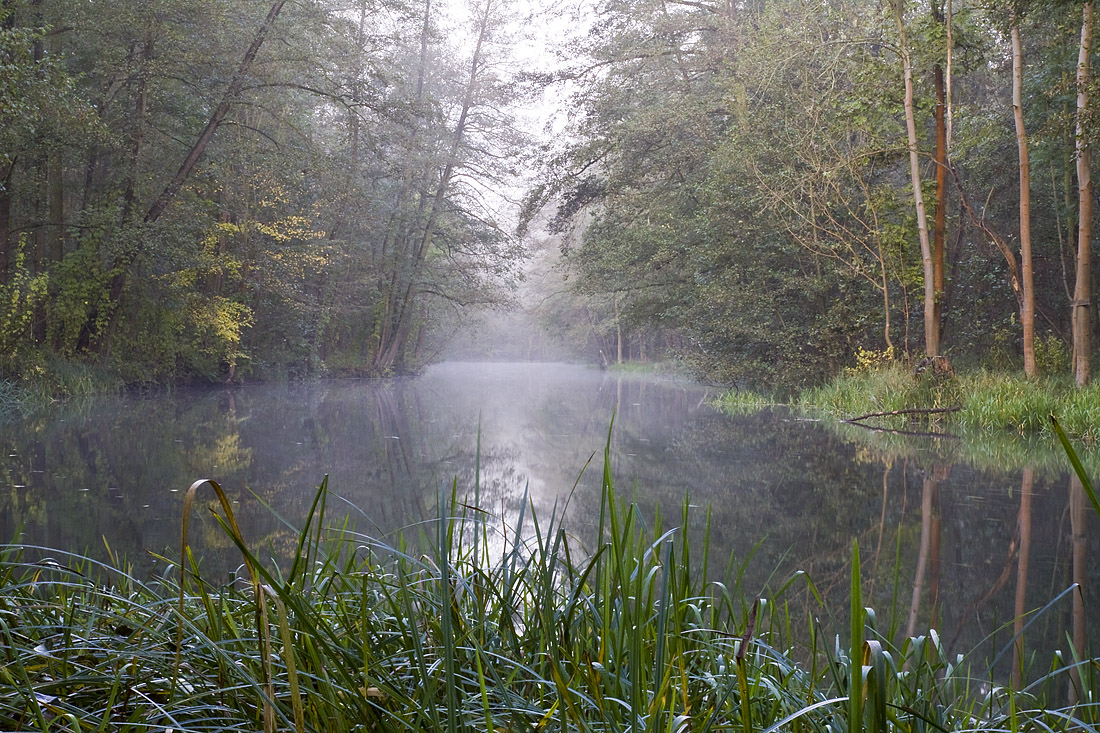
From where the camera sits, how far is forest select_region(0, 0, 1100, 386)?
10.6 meters

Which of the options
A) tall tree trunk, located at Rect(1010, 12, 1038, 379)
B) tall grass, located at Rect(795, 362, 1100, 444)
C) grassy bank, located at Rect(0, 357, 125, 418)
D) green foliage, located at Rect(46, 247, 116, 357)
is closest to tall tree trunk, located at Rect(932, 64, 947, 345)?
tall grass, located at Rect(795, 362, 1100, 444)

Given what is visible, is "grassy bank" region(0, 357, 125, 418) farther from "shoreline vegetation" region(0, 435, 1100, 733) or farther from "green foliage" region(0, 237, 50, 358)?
"shoreline vegetation" region(0, 435, 1100, 733)

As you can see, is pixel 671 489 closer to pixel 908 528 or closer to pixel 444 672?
pixel 908 528

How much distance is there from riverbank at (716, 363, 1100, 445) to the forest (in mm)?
583

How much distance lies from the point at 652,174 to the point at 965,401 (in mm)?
9316

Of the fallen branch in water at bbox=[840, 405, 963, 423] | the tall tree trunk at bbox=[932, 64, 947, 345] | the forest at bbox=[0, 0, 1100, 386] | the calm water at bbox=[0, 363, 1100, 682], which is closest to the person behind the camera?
the calm water at bbox=[0, 363, 1100, 682]

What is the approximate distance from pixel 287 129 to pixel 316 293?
644 cm

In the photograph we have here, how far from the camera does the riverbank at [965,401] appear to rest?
8.04 m

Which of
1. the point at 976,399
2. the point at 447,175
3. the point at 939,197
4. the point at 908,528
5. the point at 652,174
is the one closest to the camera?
the point at 908,528

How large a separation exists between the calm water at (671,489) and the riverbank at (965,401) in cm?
76

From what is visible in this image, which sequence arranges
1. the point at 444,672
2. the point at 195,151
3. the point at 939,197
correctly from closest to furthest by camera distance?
the point at 444,672 < the point at 939,197 < the point at 195,151

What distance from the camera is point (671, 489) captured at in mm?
5098

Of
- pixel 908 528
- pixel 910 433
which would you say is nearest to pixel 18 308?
pixel 910 433

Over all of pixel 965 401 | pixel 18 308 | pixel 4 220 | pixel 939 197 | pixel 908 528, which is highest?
pixel 4 220
